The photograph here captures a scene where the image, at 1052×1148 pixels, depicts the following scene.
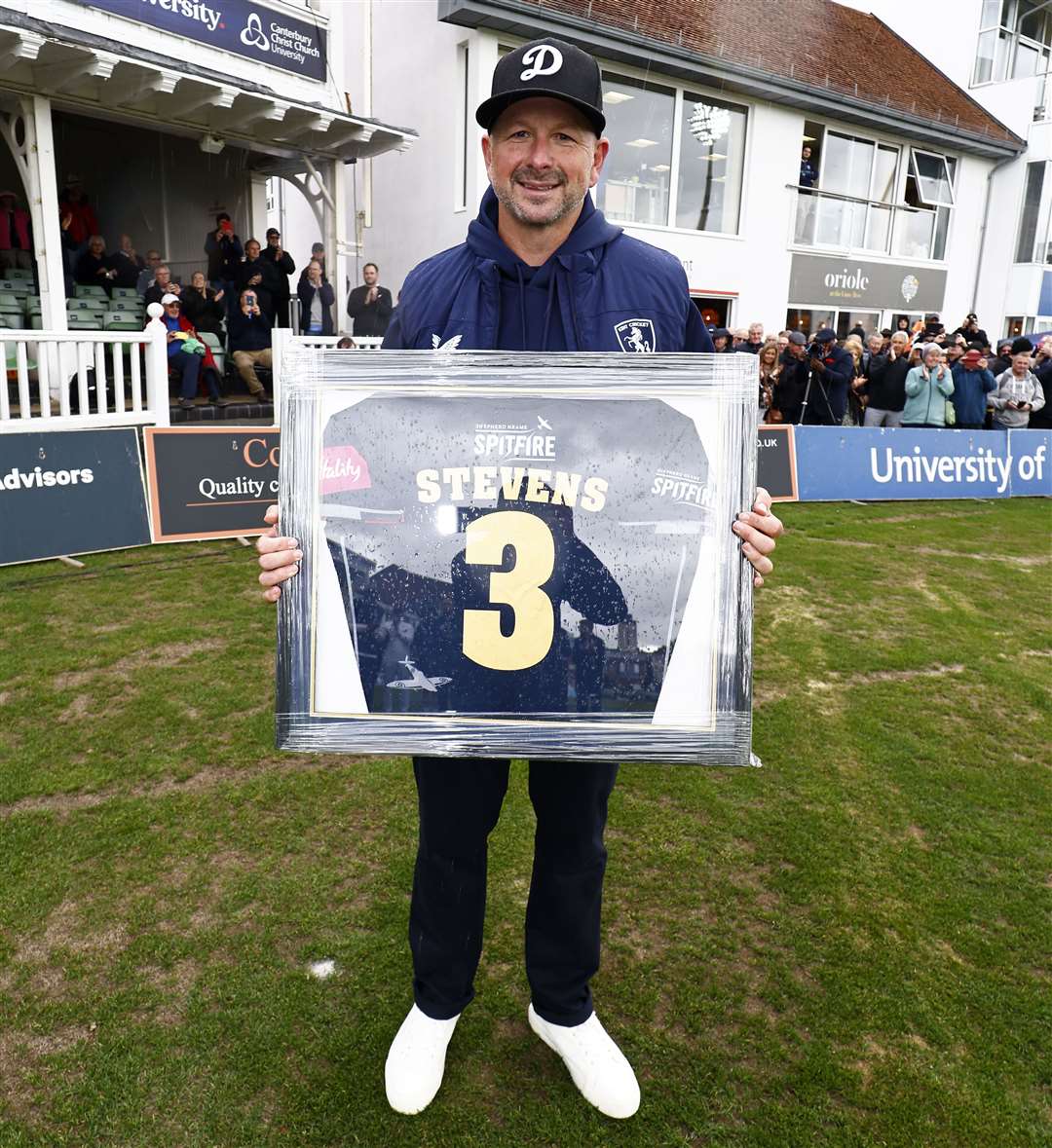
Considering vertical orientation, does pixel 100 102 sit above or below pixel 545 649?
above

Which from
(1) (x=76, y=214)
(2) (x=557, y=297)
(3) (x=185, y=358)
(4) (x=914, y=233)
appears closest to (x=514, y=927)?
(2) (x=557, y=297)

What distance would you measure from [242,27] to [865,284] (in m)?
15.6

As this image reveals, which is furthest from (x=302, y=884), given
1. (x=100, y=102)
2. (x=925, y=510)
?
A: (x=100, y=102)

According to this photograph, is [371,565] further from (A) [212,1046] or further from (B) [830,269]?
(B) [830,269]

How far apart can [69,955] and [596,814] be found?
1905 mm

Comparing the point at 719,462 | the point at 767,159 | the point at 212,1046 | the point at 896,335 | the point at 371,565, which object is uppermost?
the point at 767,159

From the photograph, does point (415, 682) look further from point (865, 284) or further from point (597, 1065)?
point (865, 284)

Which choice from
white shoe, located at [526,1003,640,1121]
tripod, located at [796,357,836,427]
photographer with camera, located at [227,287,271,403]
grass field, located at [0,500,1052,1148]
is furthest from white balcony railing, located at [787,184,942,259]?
white shoe, located at [526,1003,640,1121]

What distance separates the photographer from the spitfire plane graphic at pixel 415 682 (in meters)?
1.92

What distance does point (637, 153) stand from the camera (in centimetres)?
1739

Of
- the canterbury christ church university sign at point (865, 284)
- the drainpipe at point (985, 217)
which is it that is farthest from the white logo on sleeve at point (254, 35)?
the drainpipe at point (985, 217)

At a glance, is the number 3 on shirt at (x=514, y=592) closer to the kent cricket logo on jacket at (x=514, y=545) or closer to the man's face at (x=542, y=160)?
the kent cricket logo on jacket at (x=514, y=545)

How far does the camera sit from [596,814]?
229 cm

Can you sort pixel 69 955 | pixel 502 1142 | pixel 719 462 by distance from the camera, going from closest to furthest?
pixel 719 462 < pixel 502 1142 < pixel 69 955
